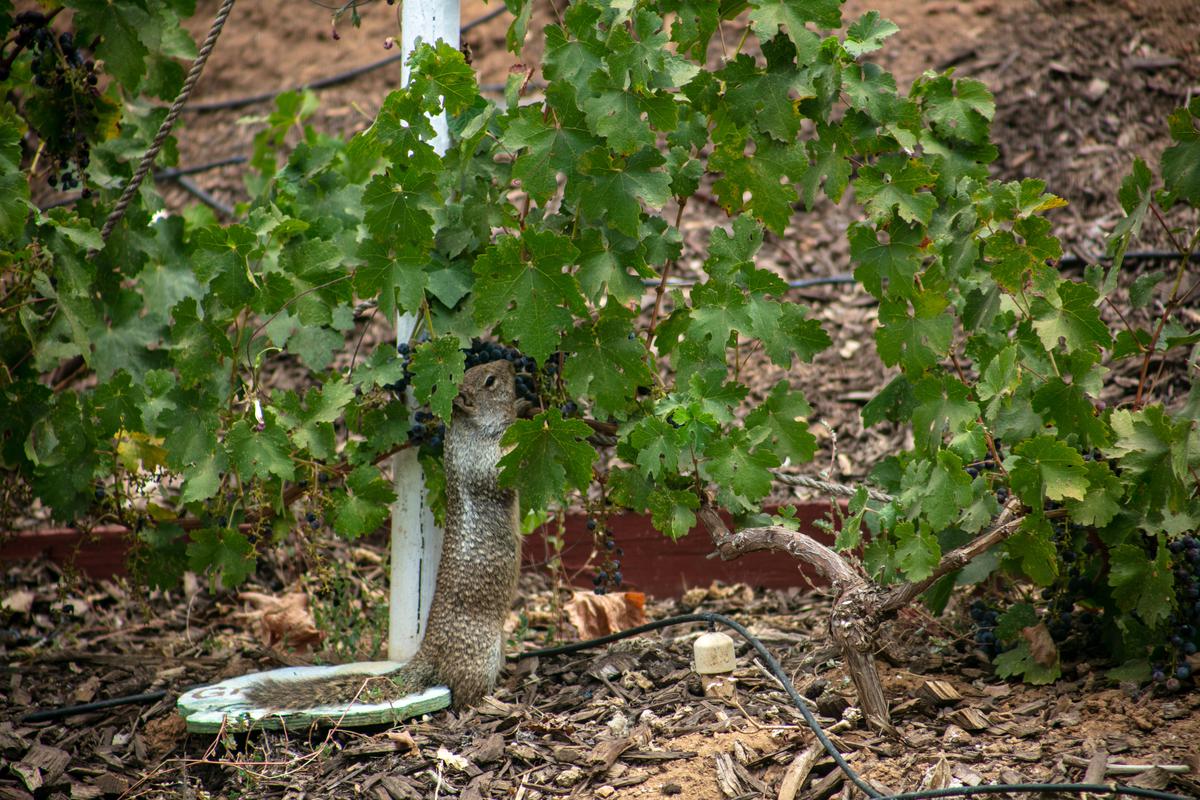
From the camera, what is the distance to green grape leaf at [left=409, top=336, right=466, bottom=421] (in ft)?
8.98

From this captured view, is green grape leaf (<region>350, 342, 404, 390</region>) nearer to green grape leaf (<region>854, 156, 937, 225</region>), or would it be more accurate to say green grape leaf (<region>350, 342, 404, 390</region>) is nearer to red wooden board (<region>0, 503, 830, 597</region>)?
red wooden board (<region>0, 503, 830, 597</region>)

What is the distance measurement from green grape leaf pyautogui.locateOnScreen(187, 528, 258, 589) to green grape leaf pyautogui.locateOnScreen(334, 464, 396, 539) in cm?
30

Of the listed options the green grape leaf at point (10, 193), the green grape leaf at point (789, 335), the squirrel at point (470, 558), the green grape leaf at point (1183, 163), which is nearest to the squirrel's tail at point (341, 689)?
the squirrel at point (470, 558)

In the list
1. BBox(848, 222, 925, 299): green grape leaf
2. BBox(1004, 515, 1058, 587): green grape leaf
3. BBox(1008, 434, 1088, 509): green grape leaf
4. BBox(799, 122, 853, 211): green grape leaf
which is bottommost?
BBox(1004, 515, 1058, 587): green grape leaf

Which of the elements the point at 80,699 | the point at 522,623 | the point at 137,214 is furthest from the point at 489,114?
the point at 80,699

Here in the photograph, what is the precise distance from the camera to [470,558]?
2.94 metres

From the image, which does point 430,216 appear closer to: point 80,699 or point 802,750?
point 802,750

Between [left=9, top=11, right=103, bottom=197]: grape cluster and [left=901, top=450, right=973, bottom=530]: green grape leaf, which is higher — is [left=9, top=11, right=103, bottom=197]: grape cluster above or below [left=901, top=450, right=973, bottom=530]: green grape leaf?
above

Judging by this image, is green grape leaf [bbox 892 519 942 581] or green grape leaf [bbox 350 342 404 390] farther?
green grape leaf [bbox 350 342 404 390]

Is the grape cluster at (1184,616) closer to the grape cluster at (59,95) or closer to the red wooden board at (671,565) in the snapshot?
the red wooden board at (671,565)

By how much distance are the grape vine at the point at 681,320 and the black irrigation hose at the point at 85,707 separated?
464 mm

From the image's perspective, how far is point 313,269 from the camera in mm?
2924

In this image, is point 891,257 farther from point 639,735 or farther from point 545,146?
point 639,735

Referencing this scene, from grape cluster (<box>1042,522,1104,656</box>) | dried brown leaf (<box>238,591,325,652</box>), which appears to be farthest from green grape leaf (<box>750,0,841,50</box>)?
dried brown leaf (<box>238,591,325,652</box>)
